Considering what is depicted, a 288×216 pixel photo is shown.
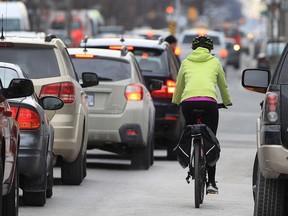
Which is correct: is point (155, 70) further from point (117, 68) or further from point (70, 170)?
point (70, 170)

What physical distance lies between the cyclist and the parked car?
3045 millimetres

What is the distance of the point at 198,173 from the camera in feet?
42.5

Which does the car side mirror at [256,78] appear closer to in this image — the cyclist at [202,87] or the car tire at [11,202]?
the cyclist at [202,87]

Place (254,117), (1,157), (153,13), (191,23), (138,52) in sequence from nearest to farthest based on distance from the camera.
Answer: (1,157) < (138,52) < (254,117) < (153,13) < (191,23)

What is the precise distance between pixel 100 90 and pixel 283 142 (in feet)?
23.9

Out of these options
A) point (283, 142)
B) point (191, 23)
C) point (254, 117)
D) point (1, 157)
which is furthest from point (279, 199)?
point (191, 23)

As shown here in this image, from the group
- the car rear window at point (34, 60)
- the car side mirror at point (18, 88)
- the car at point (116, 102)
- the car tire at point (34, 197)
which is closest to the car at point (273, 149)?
the car side mirror at point (18, 88)

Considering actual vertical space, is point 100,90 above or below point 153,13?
above

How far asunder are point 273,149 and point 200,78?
3096 millimetres

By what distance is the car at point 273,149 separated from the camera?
1049cm

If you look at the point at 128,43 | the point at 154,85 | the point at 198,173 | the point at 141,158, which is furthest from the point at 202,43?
the point at 128,43

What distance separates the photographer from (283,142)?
10.5 m

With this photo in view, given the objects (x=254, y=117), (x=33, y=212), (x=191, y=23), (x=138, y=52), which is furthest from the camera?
(x=191, y=23)

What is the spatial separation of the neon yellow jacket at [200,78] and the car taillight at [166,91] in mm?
6354
